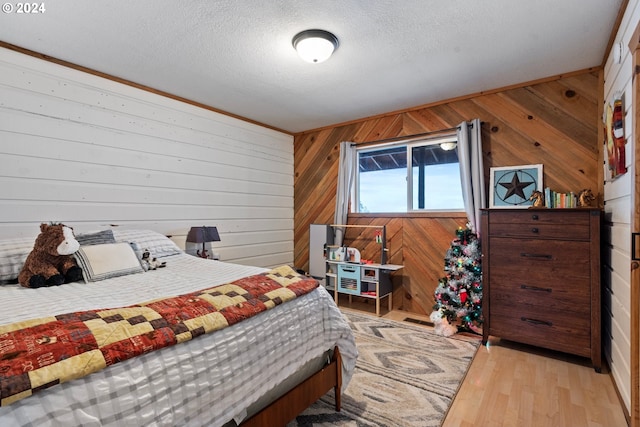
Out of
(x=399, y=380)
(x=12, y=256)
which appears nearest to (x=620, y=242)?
(x=399, y=380)

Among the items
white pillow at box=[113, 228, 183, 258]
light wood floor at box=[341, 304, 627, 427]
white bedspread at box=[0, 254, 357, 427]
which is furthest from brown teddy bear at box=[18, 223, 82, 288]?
light wood floor at box=[341, 304, 627, 427]

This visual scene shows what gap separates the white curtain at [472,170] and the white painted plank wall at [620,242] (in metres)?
0.96

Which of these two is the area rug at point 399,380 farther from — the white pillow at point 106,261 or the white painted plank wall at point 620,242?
the white pillow at point 106,261

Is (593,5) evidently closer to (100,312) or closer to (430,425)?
(430,425)

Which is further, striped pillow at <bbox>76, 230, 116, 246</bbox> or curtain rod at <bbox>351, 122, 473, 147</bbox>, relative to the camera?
curtain rod at <bbox>351, 122, 473, 147</bbox>

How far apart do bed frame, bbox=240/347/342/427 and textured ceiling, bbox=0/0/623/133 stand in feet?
7.09

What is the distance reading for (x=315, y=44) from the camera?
7.45 ft

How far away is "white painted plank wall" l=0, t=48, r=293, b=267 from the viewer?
2.46m

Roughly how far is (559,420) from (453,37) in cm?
253

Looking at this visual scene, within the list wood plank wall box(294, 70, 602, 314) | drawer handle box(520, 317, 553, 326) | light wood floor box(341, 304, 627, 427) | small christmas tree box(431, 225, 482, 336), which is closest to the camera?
light wood floor box(341, 304, 627, 427)

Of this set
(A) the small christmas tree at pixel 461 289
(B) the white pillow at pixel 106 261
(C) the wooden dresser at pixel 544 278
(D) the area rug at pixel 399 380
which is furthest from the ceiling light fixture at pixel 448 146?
(B) the white pillow at pixel 106 261

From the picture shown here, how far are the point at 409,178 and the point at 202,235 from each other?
249cm

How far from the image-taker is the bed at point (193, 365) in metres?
0.91

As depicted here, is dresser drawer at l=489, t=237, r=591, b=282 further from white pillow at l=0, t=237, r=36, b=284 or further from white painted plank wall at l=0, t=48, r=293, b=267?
white pillow at l=0, t=237, r=36, b=284
